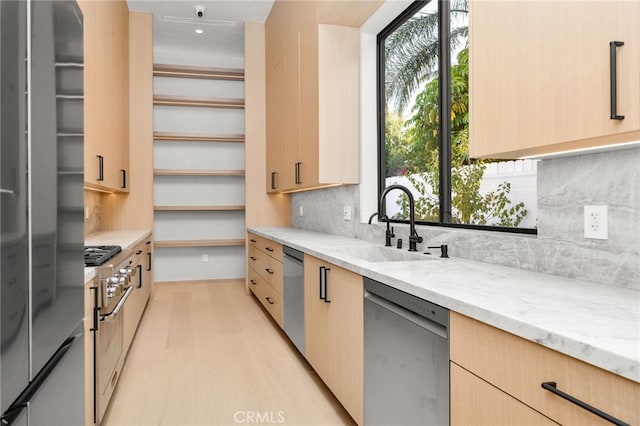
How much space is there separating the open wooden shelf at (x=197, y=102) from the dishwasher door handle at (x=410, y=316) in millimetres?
4420

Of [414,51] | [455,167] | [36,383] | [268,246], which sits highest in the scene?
[414,51]

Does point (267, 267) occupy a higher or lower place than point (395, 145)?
lower

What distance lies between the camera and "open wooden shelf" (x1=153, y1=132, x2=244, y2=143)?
5531mm

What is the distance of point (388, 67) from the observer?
3.41m

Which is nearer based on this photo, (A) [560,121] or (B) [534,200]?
(A) [560,121]

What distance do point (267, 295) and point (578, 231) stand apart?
9.81 ft

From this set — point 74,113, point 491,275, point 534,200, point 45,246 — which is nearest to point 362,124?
point 534,200

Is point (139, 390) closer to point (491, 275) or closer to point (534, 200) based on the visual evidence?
point (491, 275)

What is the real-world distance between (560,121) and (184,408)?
7.12 ft

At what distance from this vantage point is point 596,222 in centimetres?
148

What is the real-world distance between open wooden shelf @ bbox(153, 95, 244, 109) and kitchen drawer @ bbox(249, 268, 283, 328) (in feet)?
6.87

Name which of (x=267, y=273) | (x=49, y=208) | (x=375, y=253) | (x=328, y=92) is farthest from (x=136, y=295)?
(x=49, y=208)

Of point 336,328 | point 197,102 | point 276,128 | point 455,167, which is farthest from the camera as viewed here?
point 197,102

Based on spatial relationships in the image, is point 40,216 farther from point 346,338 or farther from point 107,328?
point 346,338
